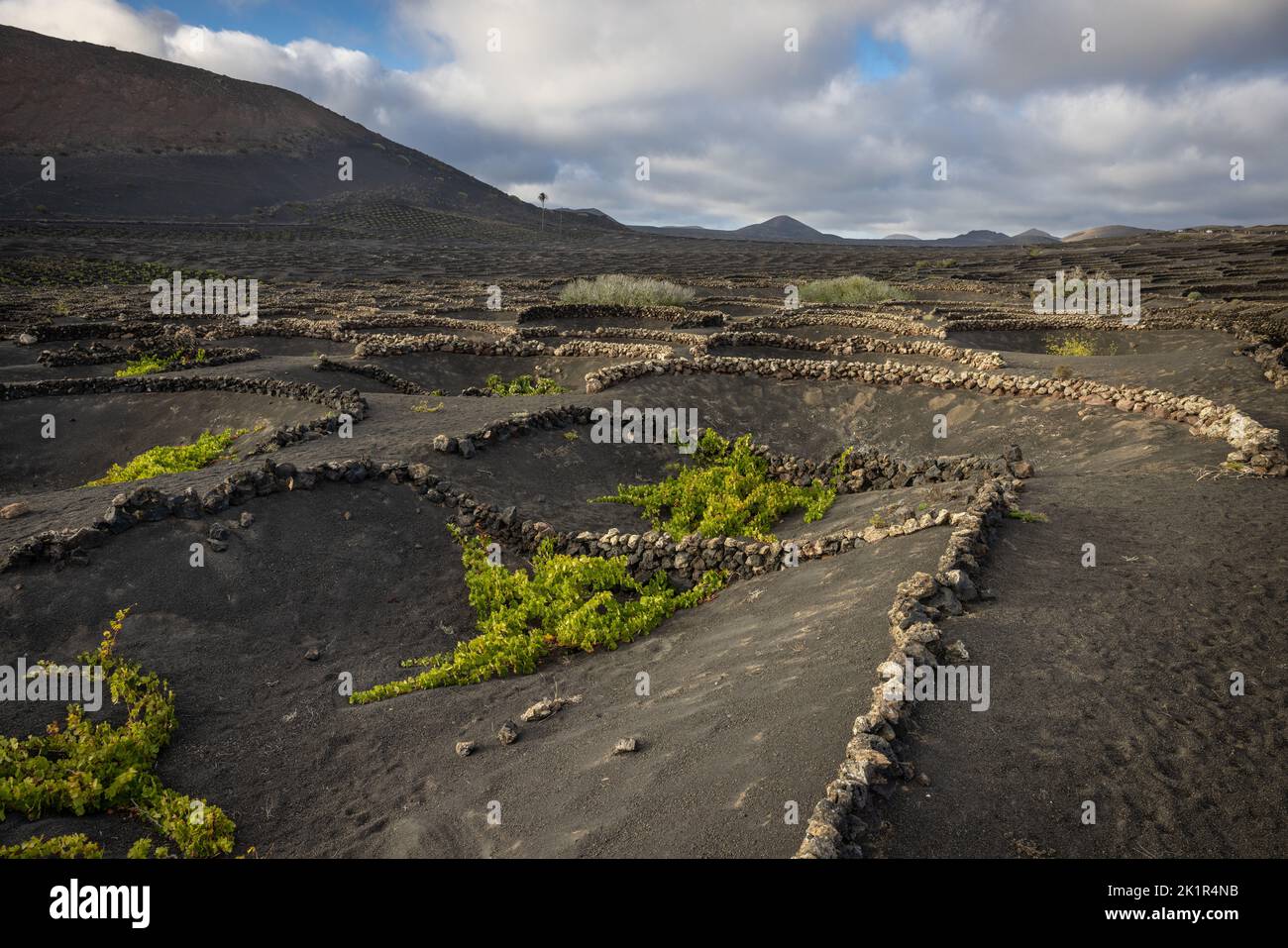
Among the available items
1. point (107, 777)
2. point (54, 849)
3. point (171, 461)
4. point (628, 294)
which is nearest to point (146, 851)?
point (54, 849)

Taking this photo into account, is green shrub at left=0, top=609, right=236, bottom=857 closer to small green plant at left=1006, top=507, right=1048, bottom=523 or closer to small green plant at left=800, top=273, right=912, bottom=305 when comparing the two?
small green plant at left=1006, top=507, right=1048, bottom=523

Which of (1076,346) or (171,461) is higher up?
(1076,346)

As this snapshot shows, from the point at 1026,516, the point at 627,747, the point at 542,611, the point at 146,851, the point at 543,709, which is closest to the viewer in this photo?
the point at 146,851

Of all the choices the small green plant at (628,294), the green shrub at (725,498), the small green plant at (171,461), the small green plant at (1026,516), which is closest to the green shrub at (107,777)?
the green shrub at (725,498)

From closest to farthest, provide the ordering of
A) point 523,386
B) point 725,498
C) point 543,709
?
1. point 543,709
2. point 725,498
3. point 523,386

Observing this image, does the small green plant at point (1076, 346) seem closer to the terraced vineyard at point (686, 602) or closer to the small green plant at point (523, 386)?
the terraced vineyard at point (686, 602)

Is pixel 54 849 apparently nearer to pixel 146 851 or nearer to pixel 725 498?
pixel 146 851
